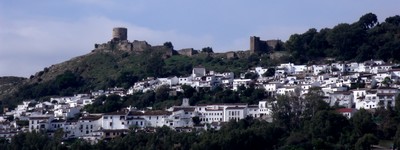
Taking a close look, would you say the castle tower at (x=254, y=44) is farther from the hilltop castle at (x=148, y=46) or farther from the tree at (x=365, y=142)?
the tree at (x=365, y=142)

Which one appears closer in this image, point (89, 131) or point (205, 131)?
point (205, 131)

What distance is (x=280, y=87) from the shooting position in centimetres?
6581

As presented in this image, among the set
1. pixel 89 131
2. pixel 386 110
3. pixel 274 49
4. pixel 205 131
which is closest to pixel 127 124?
pixel 89 131

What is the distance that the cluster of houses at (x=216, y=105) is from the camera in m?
59.8

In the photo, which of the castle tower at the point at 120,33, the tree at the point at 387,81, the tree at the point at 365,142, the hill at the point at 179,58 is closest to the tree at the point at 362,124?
the tree at the point at 365,142

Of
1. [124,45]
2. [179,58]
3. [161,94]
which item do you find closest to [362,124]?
[161,94]

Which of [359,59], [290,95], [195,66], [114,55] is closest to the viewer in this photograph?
[290,95]

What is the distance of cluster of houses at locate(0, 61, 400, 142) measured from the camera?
2352 inches

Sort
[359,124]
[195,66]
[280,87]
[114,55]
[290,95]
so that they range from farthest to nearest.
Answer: [114,55] → [195,66] → [280,87] → [290,95] → [359,124]

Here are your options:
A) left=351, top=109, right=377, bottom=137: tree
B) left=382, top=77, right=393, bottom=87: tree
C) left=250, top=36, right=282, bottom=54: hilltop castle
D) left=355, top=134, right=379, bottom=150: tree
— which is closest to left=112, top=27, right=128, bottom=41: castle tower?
left=250, top=36, right=282, bottom=54: hilltop castle

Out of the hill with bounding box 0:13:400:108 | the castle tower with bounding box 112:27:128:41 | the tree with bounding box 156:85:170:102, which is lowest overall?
the tree with bounding box 156:85:170:102

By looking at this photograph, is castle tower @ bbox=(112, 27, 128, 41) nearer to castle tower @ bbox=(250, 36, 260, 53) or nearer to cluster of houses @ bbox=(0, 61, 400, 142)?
castle tower @ bbox=(250, 36, 260, 53)

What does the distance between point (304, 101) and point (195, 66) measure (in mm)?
22629

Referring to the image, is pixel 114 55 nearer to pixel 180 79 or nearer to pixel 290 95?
pixel 180 79
